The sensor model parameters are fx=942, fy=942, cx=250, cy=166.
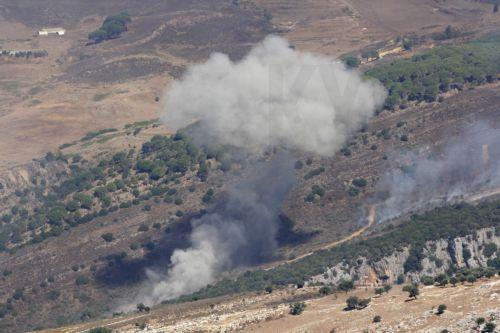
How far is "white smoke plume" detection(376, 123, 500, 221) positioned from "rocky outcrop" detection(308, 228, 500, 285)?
16.5 metres

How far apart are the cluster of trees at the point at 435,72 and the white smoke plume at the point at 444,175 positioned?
1597 centimetres

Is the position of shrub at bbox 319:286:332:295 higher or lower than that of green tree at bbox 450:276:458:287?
lower

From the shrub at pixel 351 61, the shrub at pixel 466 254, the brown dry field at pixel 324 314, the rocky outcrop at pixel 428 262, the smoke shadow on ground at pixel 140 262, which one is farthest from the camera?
the shrub at pixel 351 61

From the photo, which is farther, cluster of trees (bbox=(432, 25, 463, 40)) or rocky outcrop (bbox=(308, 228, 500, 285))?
cluster of trees (bbox=(432, 25, 463, 40))

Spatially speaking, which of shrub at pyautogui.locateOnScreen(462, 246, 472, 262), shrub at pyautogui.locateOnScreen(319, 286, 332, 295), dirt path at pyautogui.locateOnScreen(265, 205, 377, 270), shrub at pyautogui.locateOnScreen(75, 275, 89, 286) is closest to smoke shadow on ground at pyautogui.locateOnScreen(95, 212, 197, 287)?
shrub at pyautogui.locateOnScreen(75, 275, 89, 286)

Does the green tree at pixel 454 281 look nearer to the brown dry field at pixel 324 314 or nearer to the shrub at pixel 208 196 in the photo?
the brown dry field at pixel 324 314

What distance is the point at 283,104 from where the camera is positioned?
143750mm

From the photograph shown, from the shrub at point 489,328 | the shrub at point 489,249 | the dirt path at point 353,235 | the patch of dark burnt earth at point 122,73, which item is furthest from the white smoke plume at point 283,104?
the shrub at point 489,328

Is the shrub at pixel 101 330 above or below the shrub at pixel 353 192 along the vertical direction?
above

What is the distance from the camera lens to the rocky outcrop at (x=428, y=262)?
326 ft

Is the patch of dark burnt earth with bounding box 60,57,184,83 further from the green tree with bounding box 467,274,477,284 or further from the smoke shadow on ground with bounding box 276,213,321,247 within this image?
the green tree with bounding box 467,274,477,284

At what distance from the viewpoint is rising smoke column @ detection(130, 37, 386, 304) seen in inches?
4569

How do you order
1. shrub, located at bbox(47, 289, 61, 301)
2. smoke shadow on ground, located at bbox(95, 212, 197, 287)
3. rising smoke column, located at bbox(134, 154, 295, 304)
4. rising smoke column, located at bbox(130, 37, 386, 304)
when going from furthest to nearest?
smoke shadow on ground, located at bbox(95, 212, 197, 287) → rising smoke column, located at bbox(130, 37, 386, 304) → shrub, located at bbox(47, 289, 61, 301) → rising smoke column, located at bbox(134, 154, 295, 304)

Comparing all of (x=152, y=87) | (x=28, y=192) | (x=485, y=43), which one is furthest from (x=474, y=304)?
(x=152, y=87)
